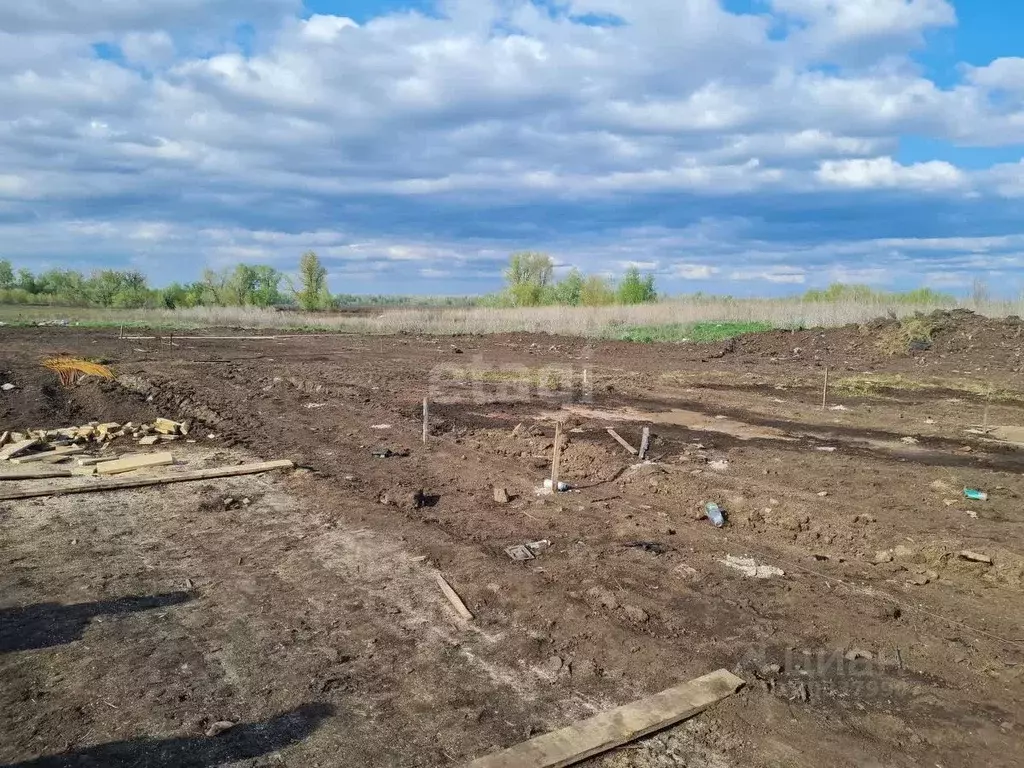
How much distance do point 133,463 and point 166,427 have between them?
7.32 feet

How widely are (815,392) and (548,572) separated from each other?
12397mm

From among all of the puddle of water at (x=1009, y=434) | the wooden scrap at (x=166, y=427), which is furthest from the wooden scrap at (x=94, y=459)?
the puddle of water at (x=1009, y=434)

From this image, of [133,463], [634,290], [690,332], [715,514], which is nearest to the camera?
[715,514]

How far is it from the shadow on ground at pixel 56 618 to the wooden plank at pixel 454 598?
74.6 inches

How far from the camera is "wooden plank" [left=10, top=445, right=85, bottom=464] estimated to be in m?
9.57

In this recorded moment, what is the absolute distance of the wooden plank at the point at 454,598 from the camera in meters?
4.96

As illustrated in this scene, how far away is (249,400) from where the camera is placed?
14.4m

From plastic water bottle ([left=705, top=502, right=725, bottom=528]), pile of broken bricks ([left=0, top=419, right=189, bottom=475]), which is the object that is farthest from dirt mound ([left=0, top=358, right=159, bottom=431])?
plastic water bottle ([left=705, top=502, right=725, bottom=528])

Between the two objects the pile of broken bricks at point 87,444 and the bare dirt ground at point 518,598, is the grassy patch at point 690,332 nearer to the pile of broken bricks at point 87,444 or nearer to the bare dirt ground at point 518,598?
the bare dirt ground at point 518,598

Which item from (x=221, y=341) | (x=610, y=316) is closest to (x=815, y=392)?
(x=610, y=316)

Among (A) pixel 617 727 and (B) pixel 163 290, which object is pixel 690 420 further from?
(B) pixel 163 290

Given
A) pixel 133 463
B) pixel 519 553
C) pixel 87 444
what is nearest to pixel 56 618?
pixel 519 553

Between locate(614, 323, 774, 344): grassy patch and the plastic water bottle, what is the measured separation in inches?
860

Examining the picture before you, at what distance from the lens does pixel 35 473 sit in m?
8.73
